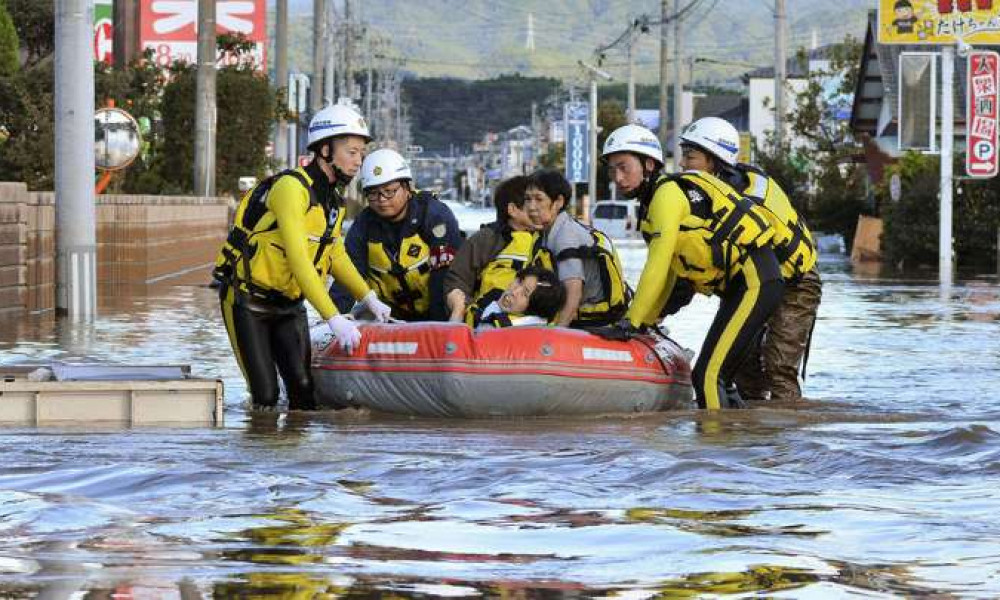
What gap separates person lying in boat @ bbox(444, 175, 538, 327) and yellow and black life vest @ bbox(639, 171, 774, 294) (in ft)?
3.17

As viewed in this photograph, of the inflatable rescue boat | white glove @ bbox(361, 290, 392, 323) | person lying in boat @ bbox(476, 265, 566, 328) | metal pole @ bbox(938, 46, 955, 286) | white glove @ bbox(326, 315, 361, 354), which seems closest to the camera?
white glove @ bbox(326, 315, 361, 354)

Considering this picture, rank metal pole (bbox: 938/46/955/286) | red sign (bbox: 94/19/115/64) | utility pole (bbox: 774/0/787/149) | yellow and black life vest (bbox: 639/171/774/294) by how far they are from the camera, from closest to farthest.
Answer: yellow and black life vest (bbox: 639/171/774/294) < metal pole (bbox: 938/46/955/286) < red sign (bbox: 94/19/115/64) < utility pole (bbox: 774/0/787/149)

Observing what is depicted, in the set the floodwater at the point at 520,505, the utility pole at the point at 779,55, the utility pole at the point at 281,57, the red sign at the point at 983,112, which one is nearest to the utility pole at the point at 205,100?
the red sign at the point at 983,112

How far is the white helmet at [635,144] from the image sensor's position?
518 inches

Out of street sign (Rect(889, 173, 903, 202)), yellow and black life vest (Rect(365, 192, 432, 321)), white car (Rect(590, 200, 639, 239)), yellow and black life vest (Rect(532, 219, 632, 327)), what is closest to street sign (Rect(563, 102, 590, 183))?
white car (Rect(590, 200, 639, 239))

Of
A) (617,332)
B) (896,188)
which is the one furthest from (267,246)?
(896,188)

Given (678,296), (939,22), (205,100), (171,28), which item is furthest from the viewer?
(171,28)

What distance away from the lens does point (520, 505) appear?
29.4 feet

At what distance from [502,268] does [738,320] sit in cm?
167

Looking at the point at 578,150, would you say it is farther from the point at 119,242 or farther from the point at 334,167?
the point at 334,167

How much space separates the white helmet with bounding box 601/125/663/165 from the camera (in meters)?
13.2

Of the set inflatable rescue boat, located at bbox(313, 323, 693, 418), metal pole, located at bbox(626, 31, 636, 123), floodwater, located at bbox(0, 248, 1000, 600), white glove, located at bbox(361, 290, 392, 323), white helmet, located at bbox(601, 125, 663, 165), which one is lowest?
floodwater, located at bbox(0, 248, 1000, 600)

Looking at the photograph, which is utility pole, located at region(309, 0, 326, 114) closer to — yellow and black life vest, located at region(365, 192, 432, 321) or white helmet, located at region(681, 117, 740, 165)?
yellow and black life vest, located at region(365, 192, 432, 321)

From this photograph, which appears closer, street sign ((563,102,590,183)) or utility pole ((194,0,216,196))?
utility pole ((194,0,216,196))
